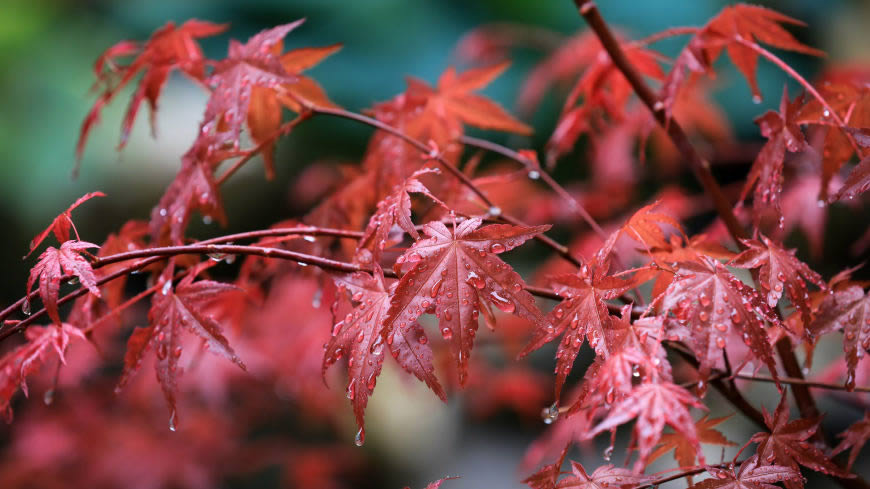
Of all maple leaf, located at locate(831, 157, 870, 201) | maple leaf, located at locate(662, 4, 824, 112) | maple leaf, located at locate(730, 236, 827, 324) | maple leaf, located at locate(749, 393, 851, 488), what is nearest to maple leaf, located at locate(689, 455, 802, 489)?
maple leaf, located at locate(749, 393, 851, 488)

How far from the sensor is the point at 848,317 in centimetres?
61

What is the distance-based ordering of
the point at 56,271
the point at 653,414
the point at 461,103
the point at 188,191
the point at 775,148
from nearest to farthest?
the point at 653,414 < the point at 56,271 < the point at 775,148 < the point at 188,191 < the point at 461,103

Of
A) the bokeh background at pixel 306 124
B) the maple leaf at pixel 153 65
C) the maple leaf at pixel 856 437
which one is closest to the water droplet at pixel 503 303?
the maple leaf at pixel 856 437

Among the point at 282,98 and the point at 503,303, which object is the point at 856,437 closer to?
the point at 503,303

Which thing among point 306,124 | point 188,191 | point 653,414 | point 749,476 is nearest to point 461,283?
point 653,414

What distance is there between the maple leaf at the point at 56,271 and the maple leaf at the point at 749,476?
533 mm

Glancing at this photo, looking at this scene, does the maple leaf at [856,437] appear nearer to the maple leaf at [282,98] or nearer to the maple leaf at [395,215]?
the maple leaf at [395,215]

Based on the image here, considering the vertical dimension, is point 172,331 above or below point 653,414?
above

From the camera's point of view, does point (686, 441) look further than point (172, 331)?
Yes

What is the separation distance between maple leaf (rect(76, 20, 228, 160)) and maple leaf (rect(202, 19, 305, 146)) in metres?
0.11

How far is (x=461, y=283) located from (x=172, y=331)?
291 mm

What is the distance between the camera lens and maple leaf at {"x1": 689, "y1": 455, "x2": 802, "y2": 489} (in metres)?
0.52

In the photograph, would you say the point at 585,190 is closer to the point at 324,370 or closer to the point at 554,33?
the point at 554,33

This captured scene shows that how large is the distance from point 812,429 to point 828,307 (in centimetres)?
12
